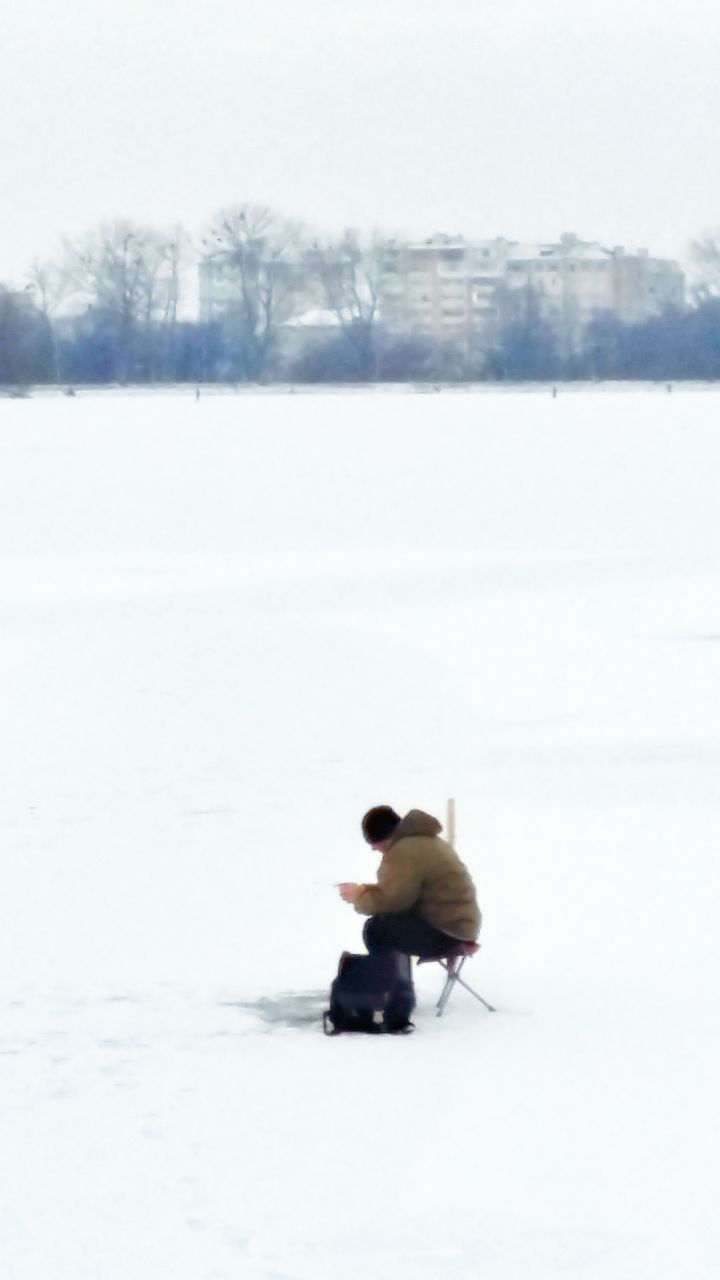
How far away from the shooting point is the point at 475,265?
16488 centimetres

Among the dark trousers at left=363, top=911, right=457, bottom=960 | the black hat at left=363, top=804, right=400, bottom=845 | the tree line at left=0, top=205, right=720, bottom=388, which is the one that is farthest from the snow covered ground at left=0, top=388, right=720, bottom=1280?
the tree line at left=0, top=205, right=720, bottom=388

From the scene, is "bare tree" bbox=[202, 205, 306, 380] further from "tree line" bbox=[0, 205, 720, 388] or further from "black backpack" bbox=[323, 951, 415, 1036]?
"black backpack" bbox=[323, 951, 415, 1036]

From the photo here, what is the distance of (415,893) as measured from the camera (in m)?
6.92

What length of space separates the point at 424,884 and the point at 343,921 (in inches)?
67.2

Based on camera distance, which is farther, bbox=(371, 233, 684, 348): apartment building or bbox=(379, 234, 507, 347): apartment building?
bbox=(379, 234, 507, 347): apartment building

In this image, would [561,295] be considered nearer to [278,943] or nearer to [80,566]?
[80,566]

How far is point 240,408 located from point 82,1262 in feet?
236

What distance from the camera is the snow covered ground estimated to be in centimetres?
530

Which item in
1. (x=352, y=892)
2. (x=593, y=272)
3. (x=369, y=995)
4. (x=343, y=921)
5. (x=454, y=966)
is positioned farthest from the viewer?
(x=593, y=272)

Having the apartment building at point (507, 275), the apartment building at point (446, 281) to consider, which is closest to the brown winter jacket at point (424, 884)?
the apartment building at point (507, 275)

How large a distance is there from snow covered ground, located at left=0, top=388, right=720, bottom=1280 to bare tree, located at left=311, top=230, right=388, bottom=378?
91397 millimetres

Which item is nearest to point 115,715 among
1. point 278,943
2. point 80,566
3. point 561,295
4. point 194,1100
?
point 278,943

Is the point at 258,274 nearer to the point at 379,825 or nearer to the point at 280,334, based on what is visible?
the point at 280,334

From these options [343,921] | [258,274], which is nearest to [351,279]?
[258,274]
